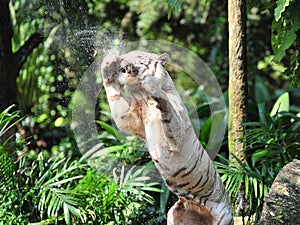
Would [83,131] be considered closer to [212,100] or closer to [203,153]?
[203,153]

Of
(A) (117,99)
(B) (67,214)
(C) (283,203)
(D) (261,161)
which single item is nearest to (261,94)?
(D) (261,161)

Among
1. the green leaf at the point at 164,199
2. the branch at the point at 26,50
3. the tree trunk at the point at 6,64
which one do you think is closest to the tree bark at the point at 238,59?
the green leaf at the point at 164,199

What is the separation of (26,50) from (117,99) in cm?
298

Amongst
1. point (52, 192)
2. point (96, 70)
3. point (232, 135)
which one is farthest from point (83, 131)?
point (232, 135)

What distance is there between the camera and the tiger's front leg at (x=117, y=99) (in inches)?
89.1

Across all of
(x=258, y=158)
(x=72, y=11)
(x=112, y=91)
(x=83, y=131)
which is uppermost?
(x=72, y=11)

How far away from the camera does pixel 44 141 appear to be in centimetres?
587

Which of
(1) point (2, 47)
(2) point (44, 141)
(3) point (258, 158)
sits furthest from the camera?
(2) point (44, 141)

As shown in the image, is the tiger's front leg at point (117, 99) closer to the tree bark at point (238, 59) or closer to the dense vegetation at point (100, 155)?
the dense vegetation at point (100, 155)

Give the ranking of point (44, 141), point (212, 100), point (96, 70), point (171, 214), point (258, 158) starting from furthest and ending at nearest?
1. point (44, 141)
2. point (212, 100)
3. point (258, 158)
4. point (96, 70)
5. point (171, 214)

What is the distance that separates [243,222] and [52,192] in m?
1.23

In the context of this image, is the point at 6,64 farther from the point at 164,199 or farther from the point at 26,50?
the point at 164,199

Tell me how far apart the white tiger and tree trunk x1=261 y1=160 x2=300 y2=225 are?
0.52m

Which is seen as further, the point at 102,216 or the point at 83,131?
the point at 102,216
